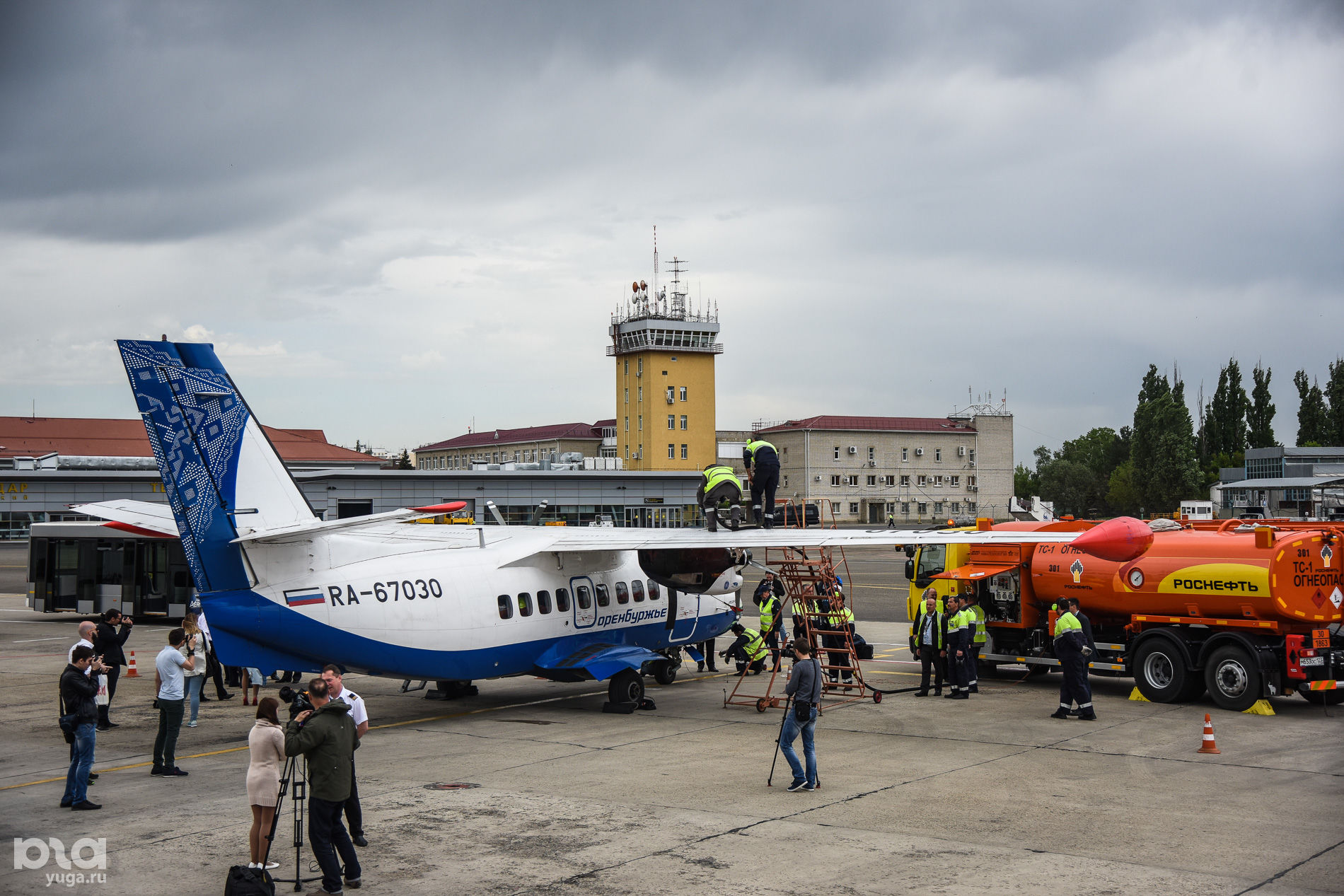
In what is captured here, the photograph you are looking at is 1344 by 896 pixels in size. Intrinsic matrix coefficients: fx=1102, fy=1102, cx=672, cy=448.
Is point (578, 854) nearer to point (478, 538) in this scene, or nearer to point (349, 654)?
point (349, 654)

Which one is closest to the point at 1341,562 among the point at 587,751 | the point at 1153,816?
the point at 1153,816

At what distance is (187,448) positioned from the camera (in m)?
15.5

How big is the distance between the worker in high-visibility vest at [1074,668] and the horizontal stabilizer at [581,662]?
23.2 feet

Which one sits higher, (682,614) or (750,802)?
(682,614)

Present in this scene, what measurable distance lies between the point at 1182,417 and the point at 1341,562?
7569 cm

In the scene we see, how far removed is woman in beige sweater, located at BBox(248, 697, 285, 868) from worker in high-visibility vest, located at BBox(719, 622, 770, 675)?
13.4 meters

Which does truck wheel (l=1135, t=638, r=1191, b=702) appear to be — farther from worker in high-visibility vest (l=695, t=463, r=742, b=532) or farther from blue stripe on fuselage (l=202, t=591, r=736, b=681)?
blue stripe on fuselage (l=202, t=591, r=736, b=681)

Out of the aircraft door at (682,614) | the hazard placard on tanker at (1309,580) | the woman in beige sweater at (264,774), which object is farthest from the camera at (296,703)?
the hazard placard on tanker at (1309,580)

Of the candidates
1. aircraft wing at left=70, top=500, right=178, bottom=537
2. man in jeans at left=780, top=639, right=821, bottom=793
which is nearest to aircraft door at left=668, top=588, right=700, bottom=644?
man in jeans at left=780, top=639, right=821, bottom=793

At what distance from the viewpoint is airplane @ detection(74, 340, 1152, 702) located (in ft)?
50.9

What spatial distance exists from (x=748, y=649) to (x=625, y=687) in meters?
5.09

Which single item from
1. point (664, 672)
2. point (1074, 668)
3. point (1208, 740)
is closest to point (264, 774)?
point (1208, 740)

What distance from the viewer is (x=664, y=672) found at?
23.0 m

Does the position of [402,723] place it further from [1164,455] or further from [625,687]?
[1164,455]
